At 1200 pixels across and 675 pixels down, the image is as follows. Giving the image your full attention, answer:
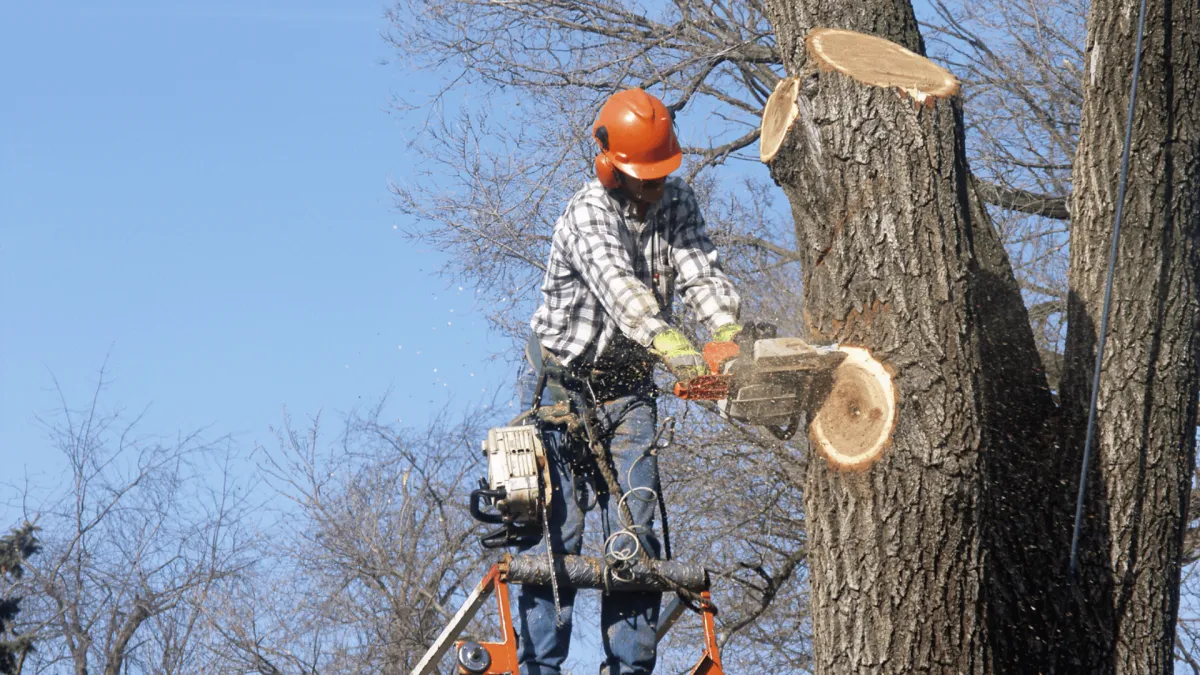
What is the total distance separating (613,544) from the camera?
5.13 m

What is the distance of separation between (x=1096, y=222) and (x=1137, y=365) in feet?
1.79

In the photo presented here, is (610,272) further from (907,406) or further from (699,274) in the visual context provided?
(907,406)

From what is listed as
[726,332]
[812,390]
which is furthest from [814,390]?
[726,332]

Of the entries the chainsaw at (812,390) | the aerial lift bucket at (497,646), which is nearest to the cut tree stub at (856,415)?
the chainsaw at (812,390)

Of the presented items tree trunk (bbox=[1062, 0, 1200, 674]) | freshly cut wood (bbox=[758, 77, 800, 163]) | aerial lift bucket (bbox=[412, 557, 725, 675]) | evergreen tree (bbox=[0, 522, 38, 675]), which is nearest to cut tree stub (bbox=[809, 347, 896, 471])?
freshly cut wood (bbox=[758, 77, 800, 163])

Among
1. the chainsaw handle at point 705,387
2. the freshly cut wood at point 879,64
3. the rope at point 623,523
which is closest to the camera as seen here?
the chainsaw handle at point 705,387

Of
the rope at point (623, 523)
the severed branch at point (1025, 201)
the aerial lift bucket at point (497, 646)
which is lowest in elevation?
the aerial lift bucket at point (497, 646)

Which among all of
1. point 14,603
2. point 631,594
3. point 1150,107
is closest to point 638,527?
point 631,594

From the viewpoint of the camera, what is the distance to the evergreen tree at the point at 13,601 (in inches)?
522

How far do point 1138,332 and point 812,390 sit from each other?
4.36ft

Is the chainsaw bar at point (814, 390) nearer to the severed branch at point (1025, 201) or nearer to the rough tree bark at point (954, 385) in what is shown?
the rough tree bark at point (954, 385)

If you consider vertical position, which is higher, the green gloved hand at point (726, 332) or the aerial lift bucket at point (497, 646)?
the green gloved hand at point (726, 332)

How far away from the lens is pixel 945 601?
4.20 metres

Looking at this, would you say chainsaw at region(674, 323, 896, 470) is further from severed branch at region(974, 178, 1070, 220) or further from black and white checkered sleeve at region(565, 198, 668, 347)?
severed branch at region(974, 178, 1070, 220)
